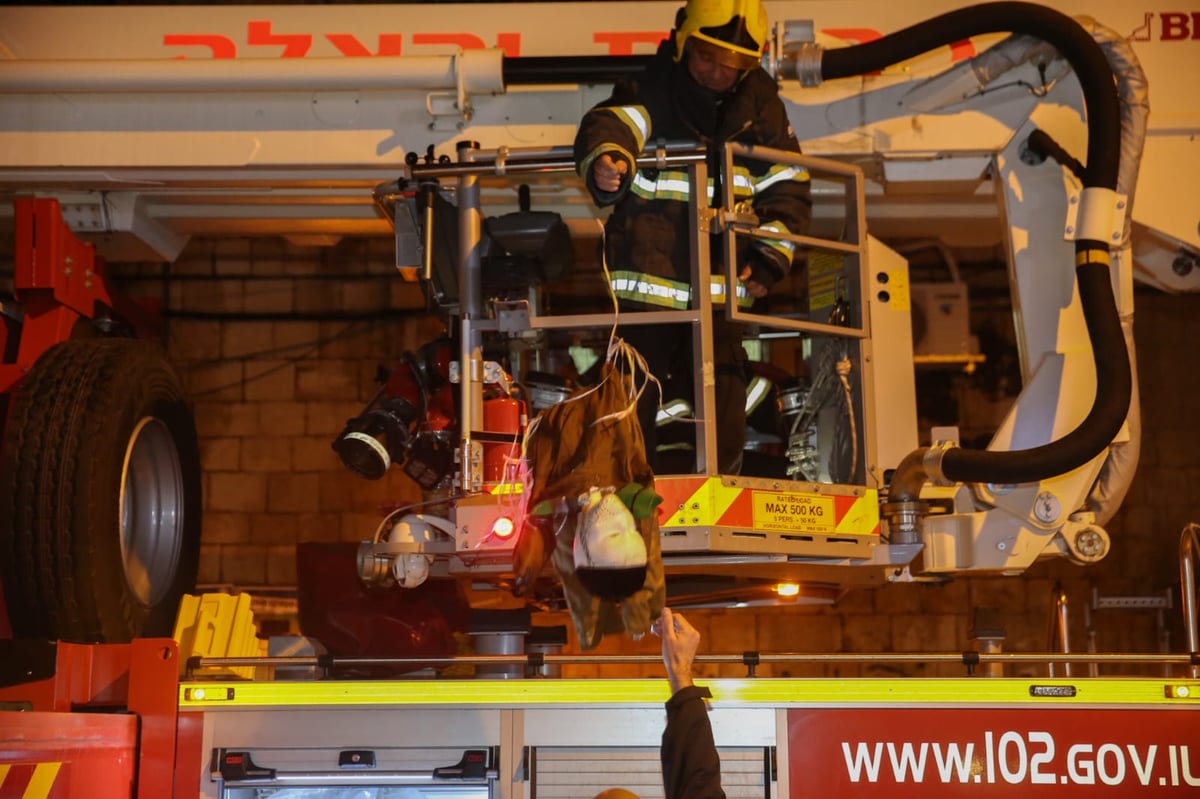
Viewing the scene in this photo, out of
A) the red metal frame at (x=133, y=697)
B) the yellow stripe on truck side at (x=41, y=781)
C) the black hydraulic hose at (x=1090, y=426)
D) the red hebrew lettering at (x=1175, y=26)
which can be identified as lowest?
the yellow stripe on truck side at (x=41, y=781)

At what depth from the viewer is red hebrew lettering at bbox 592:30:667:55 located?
5125 mm

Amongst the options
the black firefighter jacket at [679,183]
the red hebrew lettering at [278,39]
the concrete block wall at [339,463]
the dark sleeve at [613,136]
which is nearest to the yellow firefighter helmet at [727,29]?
the black firefighter jacket at [679,183]

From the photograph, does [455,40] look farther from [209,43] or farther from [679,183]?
[679,183]

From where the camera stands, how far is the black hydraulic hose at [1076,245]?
4.46 m

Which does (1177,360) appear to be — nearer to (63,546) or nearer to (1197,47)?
(1197,47)

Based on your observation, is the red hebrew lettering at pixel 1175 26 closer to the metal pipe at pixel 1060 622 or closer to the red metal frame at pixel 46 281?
the metal pipe at pixel 1060 622

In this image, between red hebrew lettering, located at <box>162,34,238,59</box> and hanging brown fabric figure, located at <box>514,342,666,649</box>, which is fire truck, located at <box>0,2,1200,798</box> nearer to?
red hebrew lettering, located at <box>162,34,238,59</box>

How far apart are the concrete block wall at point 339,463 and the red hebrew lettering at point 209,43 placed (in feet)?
12.4

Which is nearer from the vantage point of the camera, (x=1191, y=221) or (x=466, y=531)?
(x=466, y=531)

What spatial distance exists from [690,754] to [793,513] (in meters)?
1.13

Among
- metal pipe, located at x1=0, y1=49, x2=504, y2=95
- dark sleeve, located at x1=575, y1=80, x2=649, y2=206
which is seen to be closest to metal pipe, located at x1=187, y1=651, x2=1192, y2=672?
dark sleeve, located at x1=575, y1=80, x2=649, y2=206

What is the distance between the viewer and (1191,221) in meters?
4.98

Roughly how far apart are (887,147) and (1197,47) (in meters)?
1.28

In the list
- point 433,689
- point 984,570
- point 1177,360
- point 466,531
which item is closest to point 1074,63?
point 984,570
